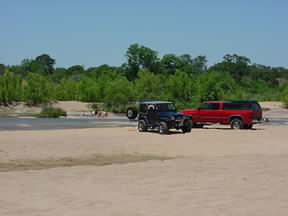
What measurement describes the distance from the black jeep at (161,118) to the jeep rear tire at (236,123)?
13.5ft

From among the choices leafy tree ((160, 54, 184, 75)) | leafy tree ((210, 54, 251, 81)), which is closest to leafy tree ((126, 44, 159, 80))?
leafy tree ((160, 54, 184, 75))

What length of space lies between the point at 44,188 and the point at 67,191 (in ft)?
2.25

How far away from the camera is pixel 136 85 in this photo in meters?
73.0

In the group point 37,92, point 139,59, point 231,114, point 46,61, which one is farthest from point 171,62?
point 231,114

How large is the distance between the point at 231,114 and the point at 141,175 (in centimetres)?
1846

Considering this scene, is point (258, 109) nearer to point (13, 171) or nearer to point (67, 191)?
point (13, 171)

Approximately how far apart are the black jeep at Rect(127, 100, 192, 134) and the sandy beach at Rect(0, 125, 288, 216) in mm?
1831

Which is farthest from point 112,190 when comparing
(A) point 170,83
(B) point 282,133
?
(A) point 170,83

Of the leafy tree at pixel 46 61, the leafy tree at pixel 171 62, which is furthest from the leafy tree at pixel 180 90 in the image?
→ the leafy tree at pixel 46 61

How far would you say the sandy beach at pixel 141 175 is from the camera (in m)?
10.5

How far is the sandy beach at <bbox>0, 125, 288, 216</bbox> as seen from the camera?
10.5 m

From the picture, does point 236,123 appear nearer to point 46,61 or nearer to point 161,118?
point 161,118

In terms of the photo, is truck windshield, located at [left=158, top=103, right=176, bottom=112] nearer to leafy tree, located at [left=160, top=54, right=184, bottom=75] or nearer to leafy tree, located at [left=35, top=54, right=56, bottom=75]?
leafy tree, located at [left=160, top=54, right=184, bottom=75]

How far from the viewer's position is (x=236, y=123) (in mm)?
32281
